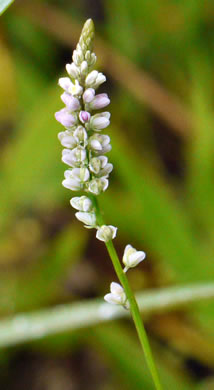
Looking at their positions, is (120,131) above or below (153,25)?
below

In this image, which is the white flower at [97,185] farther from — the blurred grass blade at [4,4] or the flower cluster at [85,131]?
the blurred grass blade at [4,4]

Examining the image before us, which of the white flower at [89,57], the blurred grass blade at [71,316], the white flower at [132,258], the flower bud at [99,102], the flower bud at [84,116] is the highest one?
the blurred grass blade at [71,316]

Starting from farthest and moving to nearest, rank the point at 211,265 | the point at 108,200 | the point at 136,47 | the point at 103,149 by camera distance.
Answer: the point at 136,47
the point at 108,200
the point at 211,265
the point at 103,149

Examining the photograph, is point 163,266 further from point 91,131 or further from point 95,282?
point 91,131

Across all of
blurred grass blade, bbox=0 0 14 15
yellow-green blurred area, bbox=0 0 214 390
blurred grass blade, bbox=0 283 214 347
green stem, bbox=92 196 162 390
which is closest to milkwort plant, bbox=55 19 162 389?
green stem, bbox=92 196 162 390

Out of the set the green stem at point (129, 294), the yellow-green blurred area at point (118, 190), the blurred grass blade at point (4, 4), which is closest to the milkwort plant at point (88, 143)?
the green stem at point (129, 294)

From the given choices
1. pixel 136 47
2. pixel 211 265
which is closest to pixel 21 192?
pixel 211 265
